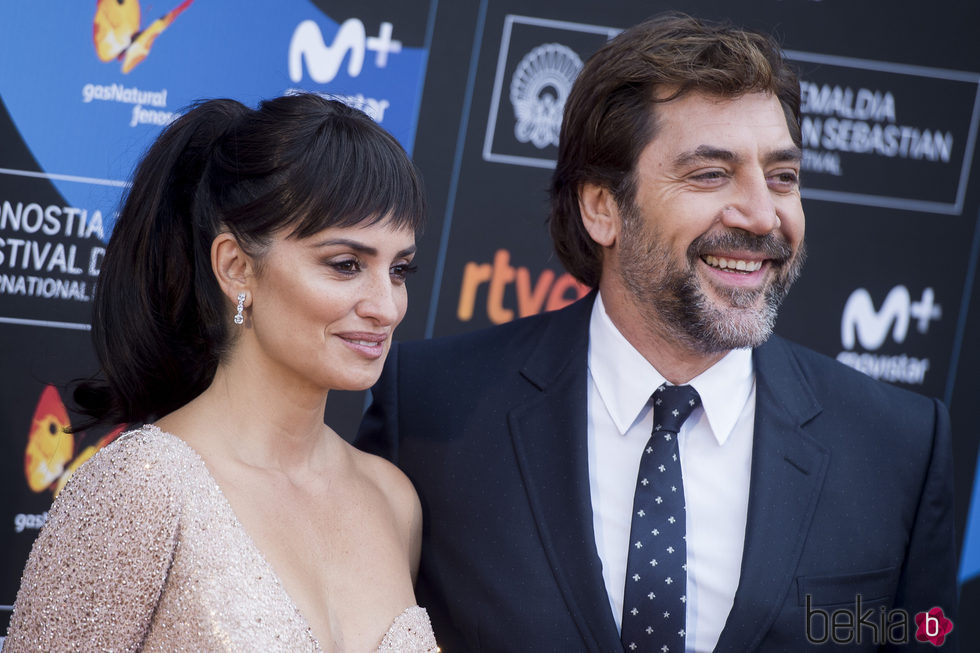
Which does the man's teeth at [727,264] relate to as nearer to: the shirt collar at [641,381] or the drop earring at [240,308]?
the shirt collar at [641,381]

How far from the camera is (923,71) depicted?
3.31 m

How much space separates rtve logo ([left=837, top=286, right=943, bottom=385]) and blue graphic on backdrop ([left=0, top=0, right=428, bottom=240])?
147cm

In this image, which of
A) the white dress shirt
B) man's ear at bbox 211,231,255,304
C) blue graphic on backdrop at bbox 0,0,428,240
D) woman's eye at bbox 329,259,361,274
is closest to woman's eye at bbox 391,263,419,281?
woman's eye at bbox 329,259,361,274

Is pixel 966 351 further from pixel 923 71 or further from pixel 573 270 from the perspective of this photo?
pixel 573 270

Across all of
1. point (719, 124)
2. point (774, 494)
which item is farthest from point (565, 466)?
point (719, 124)

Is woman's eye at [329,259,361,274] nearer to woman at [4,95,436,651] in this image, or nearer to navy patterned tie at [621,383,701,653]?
woman at [4,95,436,651]

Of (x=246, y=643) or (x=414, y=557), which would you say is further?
(x=414, y=557)

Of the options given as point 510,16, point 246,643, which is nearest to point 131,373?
point 246,643

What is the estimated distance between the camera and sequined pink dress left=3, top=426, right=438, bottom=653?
179cm

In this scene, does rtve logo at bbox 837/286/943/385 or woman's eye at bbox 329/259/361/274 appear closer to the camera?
woman's eye at bbox 329/259/361/274

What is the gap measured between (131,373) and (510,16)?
157 centimetres

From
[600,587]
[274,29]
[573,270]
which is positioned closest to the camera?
[600,587]

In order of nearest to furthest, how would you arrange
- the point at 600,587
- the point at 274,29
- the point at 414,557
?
the point at 600,587 → the point at 414,557 → the point at 274,29

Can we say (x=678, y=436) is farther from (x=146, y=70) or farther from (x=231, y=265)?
(x=146, y=70)
